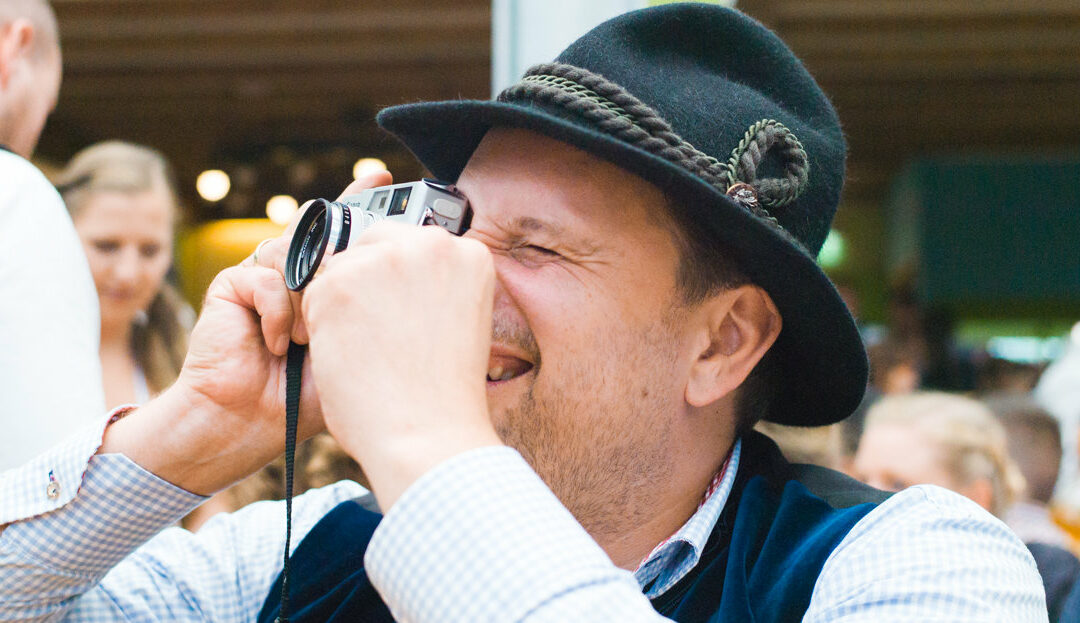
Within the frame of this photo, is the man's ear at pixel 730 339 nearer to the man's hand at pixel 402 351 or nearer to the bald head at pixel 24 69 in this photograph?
the man's hand at pixel 402 351

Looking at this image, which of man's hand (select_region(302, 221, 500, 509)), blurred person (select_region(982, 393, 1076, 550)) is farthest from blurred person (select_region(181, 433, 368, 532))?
blurred person (select_region(982, 393, 1076, 550))

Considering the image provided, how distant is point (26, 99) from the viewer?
1.77m

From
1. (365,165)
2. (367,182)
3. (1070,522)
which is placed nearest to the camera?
(367,182)

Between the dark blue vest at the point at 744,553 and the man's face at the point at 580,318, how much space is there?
13 cm

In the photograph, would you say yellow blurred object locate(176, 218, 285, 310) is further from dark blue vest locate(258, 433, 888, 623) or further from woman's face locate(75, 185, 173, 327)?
dark blue vest locate(258, 433, 888, 623)

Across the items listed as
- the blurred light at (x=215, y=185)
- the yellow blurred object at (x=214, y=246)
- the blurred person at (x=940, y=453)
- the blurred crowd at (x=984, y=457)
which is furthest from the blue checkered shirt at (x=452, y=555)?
the blurred light at (x=215, y=185)

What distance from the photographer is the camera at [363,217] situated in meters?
1.10

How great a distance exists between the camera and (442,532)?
0.85 metres

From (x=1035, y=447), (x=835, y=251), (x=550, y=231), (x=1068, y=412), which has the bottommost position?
(x=835, y=251)

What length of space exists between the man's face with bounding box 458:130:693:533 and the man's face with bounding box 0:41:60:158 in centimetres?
86

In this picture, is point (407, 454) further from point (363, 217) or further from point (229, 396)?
point (229, 396)

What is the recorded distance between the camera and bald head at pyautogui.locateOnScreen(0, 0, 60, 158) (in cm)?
174

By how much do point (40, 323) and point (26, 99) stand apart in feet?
1.72

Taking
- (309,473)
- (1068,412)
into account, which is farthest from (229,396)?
(1068,412)
